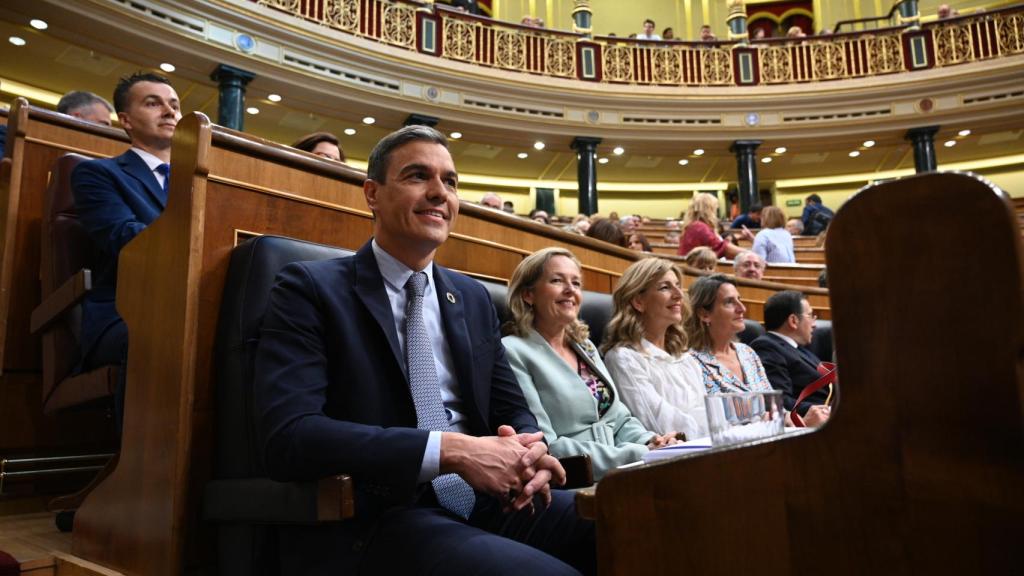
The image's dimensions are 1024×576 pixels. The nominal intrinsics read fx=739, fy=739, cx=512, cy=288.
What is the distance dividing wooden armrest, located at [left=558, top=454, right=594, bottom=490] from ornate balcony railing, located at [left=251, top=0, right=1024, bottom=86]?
7335mm

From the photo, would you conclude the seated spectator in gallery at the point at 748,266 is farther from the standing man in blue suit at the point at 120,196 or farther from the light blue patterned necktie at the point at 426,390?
the light blue patterned necktie at the point at 426,390

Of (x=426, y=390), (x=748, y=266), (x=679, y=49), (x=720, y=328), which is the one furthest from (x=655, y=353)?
(x=679, y=49)

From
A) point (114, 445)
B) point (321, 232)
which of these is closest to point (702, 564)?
point (321, 232)

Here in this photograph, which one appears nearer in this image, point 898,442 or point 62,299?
point 898,442

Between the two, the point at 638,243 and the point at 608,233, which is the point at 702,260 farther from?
the point at 638,243

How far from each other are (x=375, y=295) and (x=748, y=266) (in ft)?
11.5

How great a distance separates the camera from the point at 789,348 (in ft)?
9.07

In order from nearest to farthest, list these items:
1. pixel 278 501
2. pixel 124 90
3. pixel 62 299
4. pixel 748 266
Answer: pixel 278 501, pixel 62 299, pixel 124 90, pixel 748 266

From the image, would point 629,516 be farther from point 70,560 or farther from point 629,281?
point 629,281

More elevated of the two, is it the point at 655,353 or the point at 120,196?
the point at 120,196

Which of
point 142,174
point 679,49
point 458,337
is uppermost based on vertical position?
point 679,49

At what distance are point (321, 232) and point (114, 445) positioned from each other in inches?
46.4

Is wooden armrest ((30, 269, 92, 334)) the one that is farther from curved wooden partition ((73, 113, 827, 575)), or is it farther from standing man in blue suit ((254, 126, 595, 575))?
standing man in blue suit ((254, 126, 595, 575))

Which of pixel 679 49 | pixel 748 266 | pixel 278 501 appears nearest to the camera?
pixel 278 501
